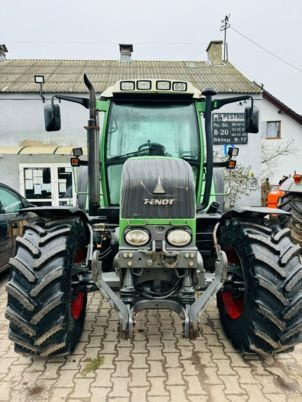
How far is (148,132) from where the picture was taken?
14.9ft

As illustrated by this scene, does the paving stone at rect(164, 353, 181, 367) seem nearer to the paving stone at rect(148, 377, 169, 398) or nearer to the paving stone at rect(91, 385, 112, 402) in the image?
the paving stone at rect(148, 377, 169, 398)

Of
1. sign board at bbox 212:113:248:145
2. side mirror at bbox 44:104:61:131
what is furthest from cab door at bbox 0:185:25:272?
sign board at bbox 212:113:248:145

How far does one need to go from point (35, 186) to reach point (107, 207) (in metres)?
11.6

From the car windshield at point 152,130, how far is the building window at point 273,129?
20.3 m

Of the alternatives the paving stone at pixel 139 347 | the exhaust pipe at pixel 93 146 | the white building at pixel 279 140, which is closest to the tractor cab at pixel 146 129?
the exhaust pipe at pixel 93 146

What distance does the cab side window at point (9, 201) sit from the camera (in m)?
6.47

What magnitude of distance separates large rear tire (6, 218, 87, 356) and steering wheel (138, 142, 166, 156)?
1453 millimetres

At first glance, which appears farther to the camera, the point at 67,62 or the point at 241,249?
the point at 67,62

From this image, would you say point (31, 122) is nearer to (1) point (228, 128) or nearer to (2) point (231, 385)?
(1) point (228, 128)

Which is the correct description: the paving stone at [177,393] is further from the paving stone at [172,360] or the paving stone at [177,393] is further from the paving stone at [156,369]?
the paving stone at [172,360]

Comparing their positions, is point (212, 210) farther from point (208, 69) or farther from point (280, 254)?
point (208, 69)

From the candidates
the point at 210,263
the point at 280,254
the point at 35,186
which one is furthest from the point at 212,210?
the point at 35,186

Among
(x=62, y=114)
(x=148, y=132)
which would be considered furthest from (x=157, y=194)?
(x=62, y=114)

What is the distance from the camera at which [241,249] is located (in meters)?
3.46
